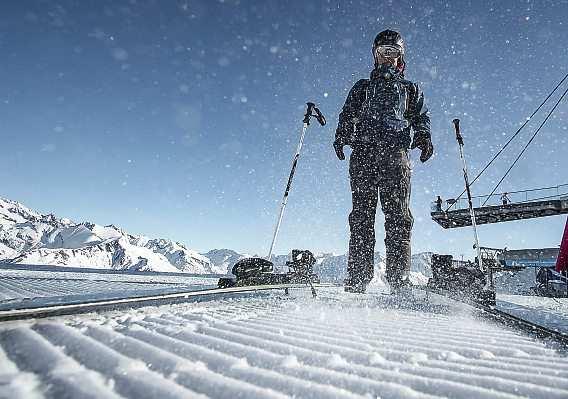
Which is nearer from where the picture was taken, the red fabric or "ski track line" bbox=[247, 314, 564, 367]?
"ski track line" bbox=[247, 314, 564, 367]

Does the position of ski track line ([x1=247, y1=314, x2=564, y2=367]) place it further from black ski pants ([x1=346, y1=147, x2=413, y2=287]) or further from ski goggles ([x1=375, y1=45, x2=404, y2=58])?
ski goggles ([x1=375, y1=45, x2=404, y2=58])

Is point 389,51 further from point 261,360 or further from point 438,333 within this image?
point 261,360

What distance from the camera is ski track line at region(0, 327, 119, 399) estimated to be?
0.64 meters

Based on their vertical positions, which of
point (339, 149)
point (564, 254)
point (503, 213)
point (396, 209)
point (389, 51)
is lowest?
point (564, 254)

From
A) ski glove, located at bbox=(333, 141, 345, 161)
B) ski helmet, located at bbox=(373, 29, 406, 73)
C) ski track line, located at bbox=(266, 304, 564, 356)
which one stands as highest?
ski helmet, located at bbox=(373, 29, 406, 73)

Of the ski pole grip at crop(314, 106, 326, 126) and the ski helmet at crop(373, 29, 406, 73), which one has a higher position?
the ski helmet at crop(373, 29, 406, 73)

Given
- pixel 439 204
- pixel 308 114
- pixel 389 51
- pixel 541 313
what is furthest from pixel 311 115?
pixel 439 204

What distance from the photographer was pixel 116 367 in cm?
78

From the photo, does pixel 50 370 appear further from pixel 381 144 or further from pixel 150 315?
pixel 381 144

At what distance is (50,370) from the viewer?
2.42 ft

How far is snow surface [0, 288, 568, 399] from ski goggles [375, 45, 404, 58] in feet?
12.4

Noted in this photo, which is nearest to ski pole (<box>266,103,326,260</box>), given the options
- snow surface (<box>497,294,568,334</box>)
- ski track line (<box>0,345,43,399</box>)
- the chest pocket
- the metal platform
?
the chest pocket

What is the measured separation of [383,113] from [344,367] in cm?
360

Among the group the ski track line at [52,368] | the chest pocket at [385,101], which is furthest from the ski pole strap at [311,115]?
the ski track line at [52,368]
